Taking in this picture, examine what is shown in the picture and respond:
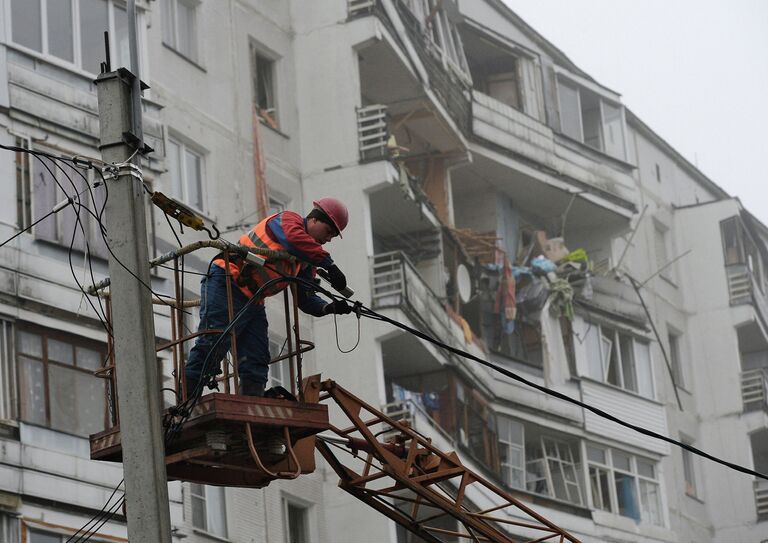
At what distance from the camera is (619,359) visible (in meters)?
48.5

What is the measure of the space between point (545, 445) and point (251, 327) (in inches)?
1165

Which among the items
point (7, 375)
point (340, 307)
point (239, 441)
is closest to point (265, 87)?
point (7, 375)

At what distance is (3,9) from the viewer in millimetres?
27281

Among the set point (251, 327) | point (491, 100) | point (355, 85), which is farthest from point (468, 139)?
point (251, 327)

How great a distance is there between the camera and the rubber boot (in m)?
16.1

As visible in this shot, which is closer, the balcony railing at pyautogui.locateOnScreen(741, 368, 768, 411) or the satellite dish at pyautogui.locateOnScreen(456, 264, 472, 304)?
the satellite dish at pyautogui.locateOnScreen(456, 264, 472, 304)

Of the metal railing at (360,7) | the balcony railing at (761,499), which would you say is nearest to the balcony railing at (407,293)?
the metal railing at (360,7)

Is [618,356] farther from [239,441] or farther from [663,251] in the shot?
[239,441]

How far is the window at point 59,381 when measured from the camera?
1024 inches

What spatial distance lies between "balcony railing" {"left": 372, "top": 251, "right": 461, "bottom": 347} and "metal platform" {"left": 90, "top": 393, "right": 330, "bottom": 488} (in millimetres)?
20738

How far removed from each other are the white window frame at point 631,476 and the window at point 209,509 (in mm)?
15530

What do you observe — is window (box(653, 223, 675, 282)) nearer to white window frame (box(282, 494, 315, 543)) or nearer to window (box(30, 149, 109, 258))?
white window frame (box(282, 494, 315, 543))

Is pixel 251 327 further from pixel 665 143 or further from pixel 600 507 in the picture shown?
pixel 665 143

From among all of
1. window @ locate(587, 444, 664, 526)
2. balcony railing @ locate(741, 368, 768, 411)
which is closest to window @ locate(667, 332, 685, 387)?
balcony railing @ locate(741, 368, 768, 411)
